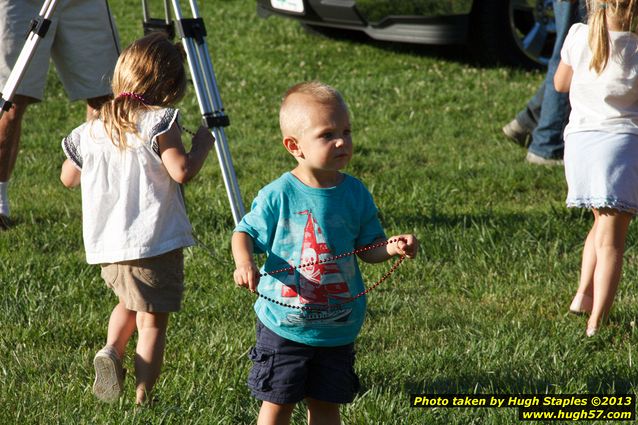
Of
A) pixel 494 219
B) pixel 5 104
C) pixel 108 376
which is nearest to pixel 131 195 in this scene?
pixel 108 376

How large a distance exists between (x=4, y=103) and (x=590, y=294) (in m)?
2.86

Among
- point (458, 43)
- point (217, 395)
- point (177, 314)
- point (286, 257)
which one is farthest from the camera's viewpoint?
point (458, 43)

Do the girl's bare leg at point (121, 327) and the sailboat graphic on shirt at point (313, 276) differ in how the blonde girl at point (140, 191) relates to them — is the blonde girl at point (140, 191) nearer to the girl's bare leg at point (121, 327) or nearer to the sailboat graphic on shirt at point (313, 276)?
the girl's bare leg at point (121, 327)

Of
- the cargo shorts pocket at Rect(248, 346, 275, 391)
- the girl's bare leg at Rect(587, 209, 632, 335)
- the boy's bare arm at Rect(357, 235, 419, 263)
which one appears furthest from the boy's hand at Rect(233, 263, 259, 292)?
the girl's bare leg at Rect(587, 209, 632, 335)

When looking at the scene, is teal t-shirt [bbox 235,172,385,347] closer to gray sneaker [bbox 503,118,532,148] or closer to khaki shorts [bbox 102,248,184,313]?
khaki shorts [bbox 102,248,184,313]

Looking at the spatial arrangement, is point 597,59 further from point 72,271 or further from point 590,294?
point 72,271

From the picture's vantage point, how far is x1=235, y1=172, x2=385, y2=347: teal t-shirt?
3.22 m

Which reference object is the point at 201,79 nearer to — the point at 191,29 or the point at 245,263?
the point at 191,29

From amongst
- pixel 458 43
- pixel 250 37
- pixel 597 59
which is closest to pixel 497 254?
pixel 597 59

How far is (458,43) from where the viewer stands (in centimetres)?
962

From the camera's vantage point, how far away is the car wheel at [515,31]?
30.7ft

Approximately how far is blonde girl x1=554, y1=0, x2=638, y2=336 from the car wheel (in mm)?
4919

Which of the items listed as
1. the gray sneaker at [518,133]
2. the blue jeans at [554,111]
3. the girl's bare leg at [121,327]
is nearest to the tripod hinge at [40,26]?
the girl's bare leg at [121,327]

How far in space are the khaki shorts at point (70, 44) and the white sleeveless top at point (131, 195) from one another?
237 cm
